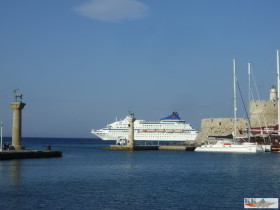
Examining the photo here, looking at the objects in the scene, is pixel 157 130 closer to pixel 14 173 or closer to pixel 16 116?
pixel 16 116

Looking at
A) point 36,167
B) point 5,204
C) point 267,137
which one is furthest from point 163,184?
point 267,137

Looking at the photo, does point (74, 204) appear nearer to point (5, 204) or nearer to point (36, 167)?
point (5, 204)

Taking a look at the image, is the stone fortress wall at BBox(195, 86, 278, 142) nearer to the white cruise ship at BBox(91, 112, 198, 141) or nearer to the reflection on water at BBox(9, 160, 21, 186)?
the white cruise ship at BBox(91, 112, 198, 141)

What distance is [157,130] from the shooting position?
376ft

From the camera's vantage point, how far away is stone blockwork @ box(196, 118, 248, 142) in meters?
79.1

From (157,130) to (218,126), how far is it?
33.2m

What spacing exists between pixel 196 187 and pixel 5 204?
9.12 metres

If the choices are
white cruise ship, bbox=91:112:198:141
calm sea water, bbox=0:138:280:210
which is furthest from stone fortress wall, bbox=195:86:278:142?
calm sea water, bbox=0:138:280:210

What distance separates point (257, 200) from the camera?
65.1ft
